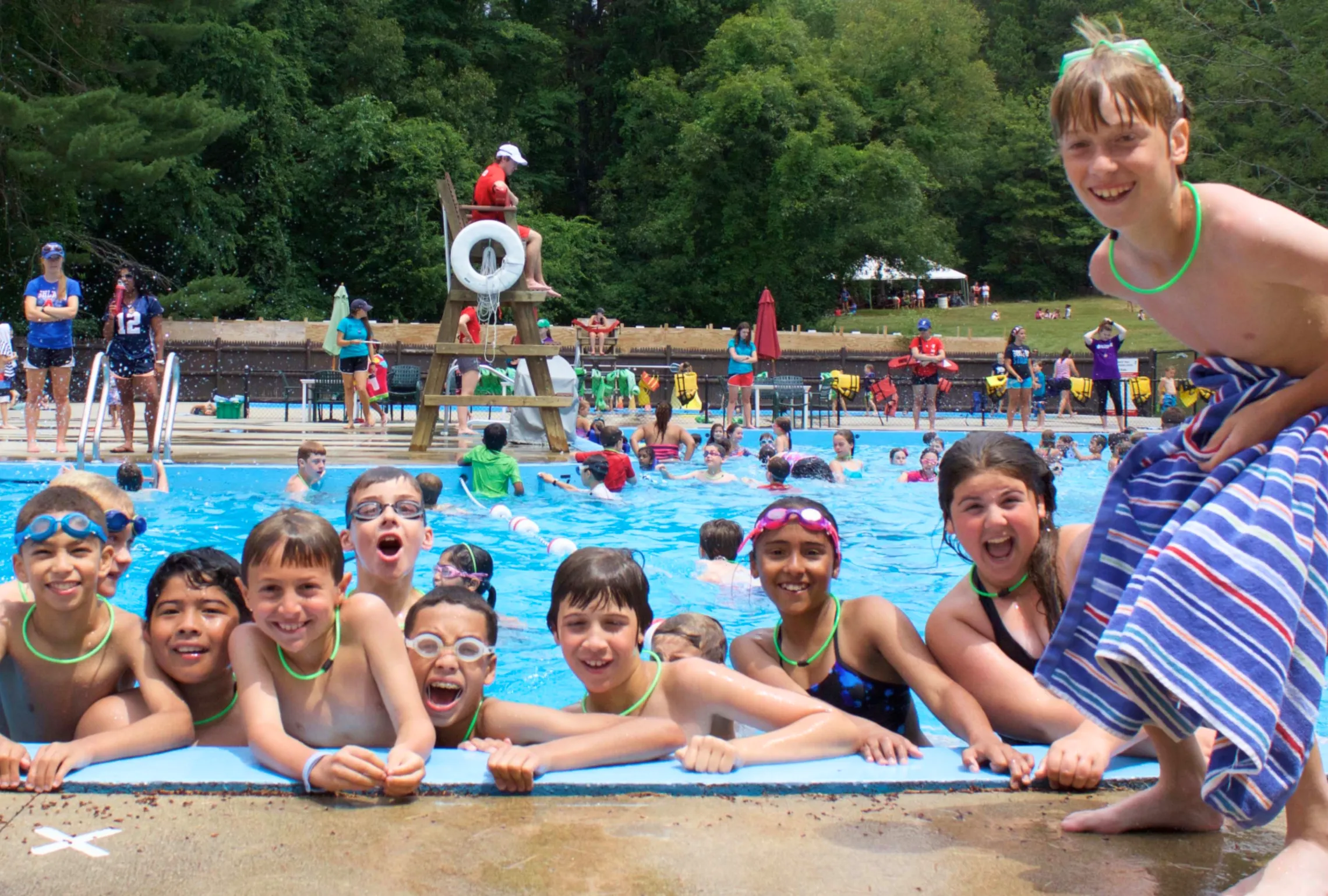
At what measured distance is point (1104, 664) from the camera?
6.72ft

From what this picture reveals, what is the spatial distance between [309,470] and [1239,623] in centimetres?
911

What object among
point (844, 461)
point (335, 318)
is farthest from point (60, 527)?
point (335, 318)

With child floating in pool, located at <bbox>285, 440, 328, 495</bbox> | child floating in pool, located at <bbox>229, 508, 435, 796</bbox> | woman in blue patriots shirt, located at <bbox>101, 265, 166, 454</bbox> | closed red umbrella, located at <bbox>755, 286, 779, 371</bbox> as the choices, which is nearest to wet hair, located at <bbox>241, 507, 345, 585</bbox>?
child floating in pool, located at <bbox>229, 508, 435, 796</bbox>

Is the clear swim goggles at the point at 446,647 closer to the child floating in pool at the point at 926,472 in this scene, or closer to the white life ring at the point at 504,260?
the white life ring at the point at 504,260

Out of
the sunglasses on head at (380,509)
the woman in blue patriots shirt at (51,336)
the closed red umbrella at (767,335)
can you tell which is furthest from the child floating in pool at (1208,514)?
the closed red umbrella at (767,335)

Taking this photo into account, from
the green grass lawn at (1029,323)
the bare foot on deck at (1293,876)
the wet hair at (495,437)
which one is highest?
the green grass lawn at (1029,323)

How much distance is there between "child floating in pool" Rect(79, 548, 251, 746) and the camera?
3.11 meters

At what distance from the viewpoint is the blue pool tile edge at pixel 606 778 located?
8.54 feet

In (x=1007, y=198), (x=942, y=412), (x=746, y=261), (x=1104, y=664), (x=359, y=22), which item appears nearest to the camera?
(x=1104, y=664)

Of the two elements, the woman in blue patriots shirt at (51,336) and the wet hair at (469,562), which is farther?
the woman in blue patriots shirt at (51,336)

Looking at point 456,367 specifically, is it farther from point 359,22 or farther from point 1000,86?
point 1000,86

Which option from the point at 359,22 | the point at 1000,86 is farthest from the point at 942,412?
the point at 1000,86

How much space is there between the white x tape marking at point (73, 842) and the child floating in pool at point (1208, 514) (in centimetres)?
190

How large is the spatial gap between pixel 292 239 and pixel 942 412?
22118 millimetres
